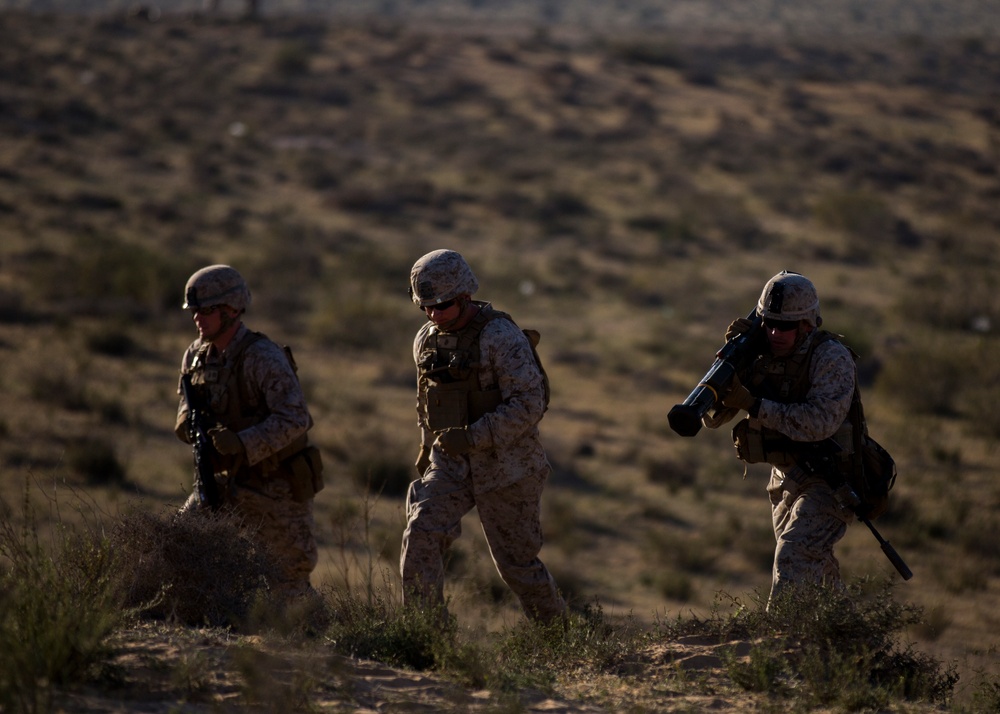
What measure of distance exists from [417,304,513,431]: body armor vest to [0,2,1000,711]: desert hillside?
0.66 metres

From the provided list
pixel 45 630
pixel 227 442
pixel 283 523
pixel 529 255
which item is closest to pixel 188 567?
pixel 227 442

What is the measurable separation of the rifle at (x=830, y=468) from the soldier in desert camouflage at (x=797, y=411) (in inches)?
1.2

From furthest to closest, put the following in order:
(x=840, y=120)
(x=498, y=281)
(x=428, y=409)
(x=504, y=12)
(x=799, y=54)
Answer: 1. (x=504, y=12)
2. (x=799, y=54)
3. (x=840, y=120)
4. (x=498, y=281)
5. (x=428, y=409)

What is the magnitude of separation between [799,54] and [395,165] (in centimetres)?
3145

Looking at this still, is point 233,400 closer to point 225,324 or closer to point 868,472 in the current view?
point 225,324

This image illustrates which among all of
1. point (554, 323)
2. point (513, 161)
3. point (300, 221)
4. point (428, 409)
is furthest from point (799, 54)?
point (428, 409)

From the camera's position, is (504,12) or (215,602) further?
(504,12)

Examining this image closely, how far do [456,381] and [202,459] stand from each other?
133 cm

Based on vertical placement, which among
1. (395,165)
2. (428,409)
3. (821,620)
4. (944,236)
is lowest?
(821,620)

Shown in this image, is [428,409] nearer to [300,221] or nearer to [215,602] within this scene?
[215,602]

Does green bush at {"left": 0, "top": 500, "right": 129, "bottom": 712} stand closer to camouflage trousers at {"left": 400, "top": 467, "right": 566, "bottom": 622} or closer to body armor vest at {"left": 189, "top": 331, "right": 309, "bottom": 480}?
body armor vest at {"left": 189, "top": 331, "right": 309, "bottom": 480}

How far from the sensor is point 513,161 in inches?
1147

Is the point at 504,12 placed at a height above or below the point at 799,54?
above

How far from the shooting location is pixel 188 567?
4645mm
